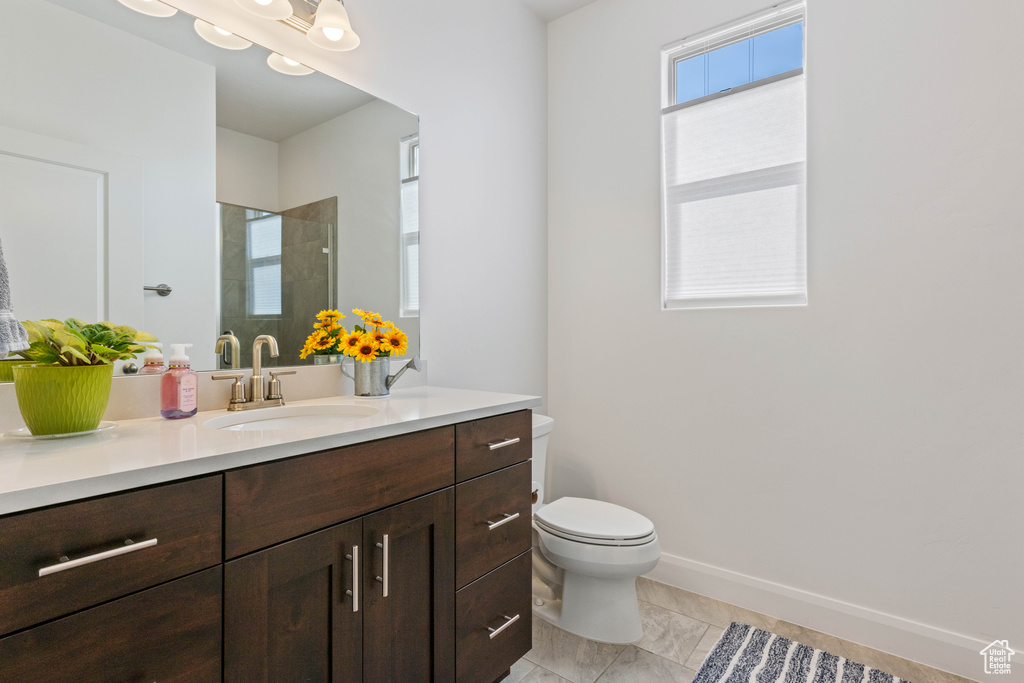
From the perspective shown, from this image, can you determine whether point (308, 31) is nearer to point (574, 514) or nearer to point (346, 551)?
point (346, 551)

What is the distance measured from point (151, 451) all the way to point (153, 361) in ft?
1.51

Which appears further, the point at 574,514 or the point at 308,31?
the point at 574,514

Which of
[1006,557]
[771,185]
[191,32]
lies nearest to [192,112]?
[191,32]

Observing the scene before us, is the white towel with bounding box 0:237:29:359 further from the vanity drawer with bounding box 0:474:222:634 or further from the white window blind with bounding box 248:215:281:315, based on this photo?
the white window blind with bounding box 248:215:281:315

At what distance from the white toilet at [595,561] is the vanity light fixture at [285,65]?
1.41 metres

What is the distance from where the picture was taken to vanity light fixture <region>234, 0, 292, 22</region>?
137 cm

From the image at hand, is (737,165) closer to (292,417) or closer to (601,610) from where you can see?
(601,610)

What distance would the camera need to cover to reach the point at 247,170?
55.9 inches

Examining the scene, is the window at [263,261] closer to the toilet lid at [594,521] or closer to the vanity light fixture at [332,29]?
the vanity light fixture at [332,29]

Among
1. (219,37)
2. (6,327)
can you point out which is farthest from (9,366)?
(219,37)

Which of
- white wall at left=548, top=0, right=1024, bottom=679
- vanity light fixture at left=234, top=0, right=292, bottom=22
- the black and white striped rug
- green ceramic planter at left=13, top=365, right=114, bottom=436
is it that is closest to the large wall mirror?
vanity light fixture at left=234, top=0, right=292, bottom=22

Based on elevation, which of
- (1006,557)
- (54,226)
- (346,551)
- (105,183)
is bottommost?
(1006,557)

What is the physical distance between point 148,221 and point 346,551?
2.96 ft

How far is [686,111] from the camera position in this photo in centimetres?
217
